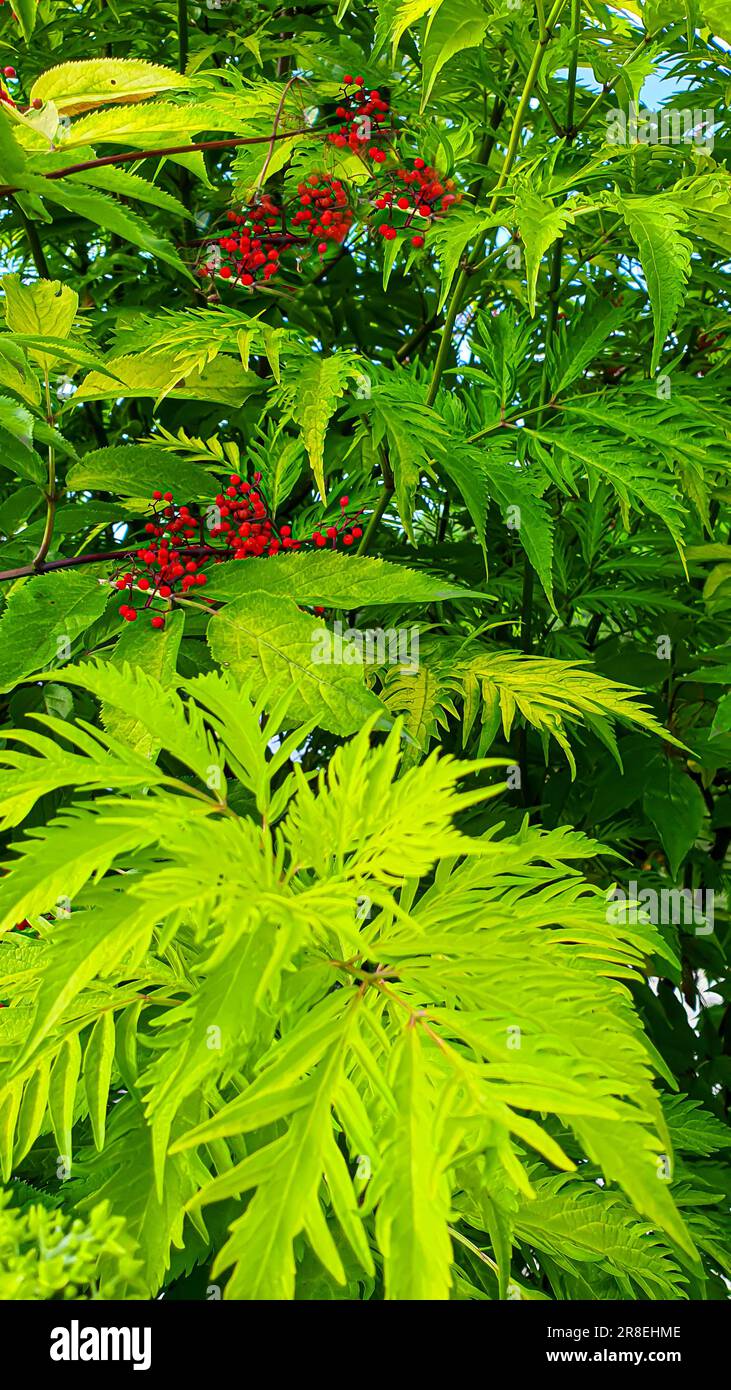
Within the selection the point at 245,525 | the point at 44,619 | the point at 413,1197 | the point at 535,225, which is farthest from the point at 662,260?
the point at 413,1197

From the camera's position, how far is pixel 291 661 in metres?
0.60

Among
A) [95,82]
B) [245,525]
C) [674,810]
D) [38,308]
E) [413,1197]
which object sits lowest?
[674,810]

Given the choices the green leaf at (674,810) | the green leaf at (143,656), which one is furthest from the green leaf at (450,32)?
the green leaf at (674,810)

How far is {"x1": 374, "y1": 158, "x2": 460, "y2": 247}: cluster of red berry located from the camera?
801 millimetres

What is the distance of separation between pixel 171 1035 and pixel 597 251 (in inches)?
27.5

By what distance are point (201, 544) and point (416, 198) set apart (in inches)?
12.4

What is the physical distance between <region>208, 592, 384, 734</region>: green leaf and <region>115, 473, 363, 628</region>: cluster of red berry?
5 cm

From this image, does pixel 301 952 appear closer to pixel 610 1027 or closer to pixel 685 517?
pixel 610 1027

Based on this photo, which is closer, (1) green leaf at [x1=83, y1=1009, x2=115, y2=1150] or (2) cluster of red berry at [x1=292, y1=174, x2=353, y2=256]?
(1) green leaf at [x1=83, y1=1009, x2=115, y2=1150]

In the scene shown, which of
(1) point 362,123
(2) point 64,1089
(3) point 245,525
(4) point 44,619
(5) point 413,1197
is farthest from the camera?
(1) point 362,123

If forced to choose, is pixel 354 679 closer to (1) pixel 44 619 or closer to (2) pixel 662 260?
(1) pixel 44 619

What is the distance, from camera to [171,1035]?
0.46 m

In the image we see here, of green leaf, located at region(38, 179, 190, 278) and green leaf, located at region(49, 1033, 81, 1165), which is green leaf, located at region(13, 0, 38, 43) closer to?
green leaf, located at region(38, 179, 190, 278)

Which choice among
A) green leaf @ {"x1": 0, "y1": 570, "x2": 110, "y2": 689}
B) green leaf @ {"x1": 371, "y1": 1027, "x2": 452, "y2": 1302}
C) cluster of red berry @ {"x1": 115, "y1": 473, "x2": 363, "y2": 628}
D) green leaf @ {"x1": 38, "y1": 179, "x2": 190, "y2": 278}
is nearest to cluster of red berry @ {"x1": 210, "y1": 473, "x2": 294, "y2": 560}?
cluster of red berry @ {"x1": 115, "y1": 473, "x2": 363, "y2": 628}
